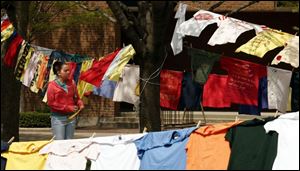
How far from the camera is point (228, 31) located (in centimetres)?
814

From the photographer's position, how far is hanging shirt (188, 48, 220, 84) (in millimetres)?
8422

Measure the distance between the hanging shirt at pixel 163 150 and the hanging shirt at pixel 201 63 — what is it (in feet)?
7.34

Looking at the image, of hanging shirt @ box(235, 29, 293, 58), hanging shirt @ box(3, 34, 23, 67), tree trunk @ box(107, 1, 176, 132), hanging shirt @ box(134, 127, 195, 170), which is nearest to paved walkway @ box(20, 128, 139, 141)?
hanging shirt @ box(3, 34, 23, 67)

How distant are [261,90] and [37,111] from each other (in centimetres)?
1266

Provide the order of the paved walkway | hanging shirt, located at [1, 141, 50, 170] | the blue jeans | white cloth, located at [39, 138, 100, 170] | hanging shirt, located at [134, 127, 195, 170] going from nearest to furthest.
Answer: hanging shirt, located at [134, 127, 195, 170] < white cloth, located at [39, 138, 100, 170] < hanging shirt, located at [1, 141, 50, 170] < the blue jeans < the paved walkway

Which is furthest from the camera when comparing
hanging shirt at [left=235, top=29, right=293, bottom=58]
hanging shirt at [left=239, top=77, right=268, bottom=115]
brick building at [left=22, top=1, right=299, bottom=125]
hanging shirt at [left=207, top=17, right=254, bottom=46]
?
brick building at [left=22, top=1, right=299, bottom=125]

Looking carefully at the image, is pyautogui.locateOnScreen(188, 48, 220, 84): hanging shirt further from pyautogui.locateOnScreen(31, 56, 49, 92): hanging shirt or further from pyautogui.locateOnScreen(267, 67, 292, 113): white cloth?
pyautogui.locateOnScreen(31, 56, 49, 92): hanging shirt

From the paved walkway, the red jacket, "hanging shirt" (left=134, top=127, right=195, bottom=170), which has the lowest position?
the paved walkway

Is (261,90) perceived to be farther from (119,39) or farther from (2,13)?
(119,39)

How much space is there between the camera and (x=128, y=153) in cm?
646

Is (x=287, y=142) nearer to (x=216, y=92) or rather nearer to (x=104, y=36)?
(x=216, y=92)

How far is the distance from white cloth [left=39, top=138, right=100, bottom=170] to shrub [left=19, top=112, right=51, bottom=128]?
11389 mm

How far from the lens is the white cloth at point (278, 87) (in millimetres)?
8102

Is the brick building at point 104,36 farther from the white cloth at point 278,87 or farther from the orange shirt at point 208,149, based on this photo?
the orange shirt at point 208,149
